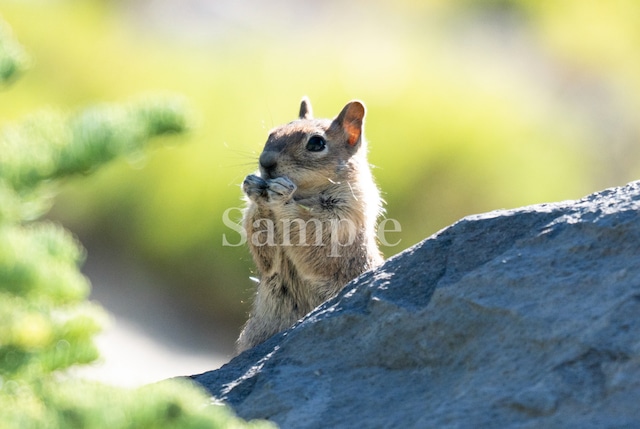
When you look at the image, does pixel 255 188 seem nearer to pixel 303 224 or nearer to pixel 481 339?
pixel 303 224

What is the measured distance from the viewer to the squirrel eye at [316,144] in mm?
5258

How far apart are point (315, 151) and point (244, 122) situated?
5.12 metres

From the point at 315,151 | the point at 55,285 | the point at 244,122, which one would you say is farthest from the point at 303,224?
the point at 244,122

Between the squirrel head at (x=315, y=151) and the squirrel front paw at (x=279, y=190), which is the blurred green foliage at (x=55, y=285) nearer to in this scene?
the squirrel front paw at (x=279, y=190)

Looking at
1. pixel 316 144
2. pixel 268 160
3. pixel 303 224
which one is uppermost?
pixel 316 144

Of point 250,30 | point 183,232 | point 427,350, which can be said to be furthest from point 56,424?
point 250,30

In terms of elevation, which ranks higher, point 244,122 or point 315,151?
point 244,122

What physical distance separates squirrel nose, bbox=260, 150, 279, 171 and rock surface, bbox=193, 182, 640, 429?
1662 mm

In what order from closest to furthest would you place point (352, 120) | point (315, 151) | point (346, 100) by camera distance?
1. point (315, 151)
2. point (352, 120)
3. point (346, 100)

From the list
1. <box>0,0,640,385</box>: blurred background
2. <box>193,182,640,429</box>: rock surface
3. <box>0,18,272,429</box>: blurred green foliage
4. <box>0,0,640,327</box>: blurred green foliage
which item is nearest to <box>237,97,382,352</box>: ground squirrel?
<box>193,182,640,429</box>: rock surface

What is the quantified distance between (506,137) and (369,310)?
762cm

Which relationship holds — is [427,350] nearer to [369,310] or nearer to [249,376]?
[369,310]

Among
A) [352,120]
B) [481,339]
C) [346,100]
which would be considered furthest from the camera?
[346,100]

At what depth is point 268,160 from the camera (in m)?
5.04
